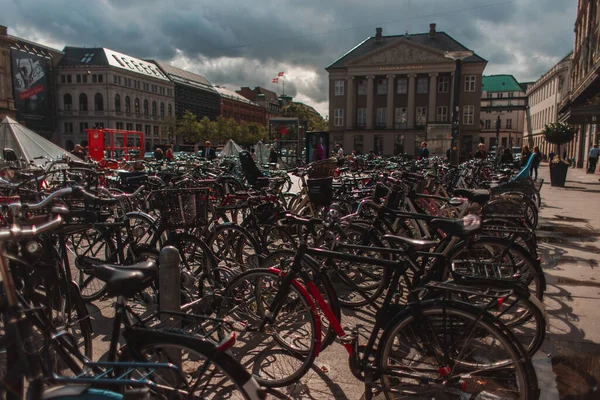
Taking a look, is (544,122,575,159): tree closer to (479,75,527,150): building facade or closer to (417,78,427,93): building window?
(417,78,427,93): building window

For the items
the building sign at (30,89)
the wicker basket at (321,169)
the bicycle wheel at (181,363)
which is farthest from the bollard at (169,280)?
the building sign at (30,89)

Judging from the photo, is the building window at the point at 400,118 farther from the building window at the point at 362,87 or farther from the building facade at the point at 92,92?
the building facade at the point at 92,92

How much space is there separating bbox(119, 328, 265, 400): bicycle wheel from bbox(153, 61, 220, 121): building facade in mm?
100152

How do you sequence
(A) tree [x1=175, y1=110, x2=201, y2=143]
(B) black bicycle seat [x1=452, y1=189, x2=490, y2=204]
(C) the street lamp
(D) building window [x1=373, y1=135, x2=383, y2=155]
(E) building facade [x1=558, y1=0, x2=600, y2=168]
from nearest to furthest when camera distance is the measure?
(B) black bicycle seat [x1=452, y1=189, x2=490, y2=204] → (C) the street lamp → (E) building facade [x1=558, y1=0, x2=600, y2=168] → (D) building window [x1=373, y1=135, x2=383, y2=155] → (A) tree [x1=175, y1=110, x2=201, y2=143]

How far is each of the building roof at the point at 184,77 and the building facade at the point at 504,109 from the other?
214 ft

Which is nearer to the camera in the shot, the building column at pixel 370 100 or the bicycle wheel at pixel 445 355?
the bicycle wheel at pixel 445 355

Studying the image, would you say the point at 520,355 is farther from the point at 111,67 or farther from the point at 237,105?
the point at 237,105

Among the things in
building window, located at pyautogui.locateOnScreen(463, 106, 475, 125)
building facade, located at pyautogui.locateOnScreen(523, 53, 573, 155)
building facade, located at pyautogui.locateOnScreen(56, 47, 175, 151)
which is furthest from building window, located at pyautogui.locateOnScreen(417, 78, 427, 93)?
building facade, located at pyautogui.locateOnScreen(56, 47, 175, 151)

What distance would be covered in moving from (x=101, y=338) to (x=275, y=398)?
170 cm

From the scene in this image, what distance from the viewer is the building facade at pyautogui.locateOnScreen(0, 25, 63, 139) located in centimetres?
6103

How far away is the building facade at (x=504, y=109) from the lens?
321 feet

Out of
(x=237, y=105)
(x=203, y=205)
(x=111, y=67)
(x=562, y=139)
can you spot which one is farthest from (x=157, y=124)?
(x=203, y=205)

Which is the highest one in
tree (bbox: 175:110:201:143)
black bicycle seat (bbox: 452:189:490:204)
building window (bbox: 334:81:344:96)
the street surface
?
building window (bbox: 334:81:344:96)

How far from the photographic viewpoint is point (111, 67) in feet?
258
